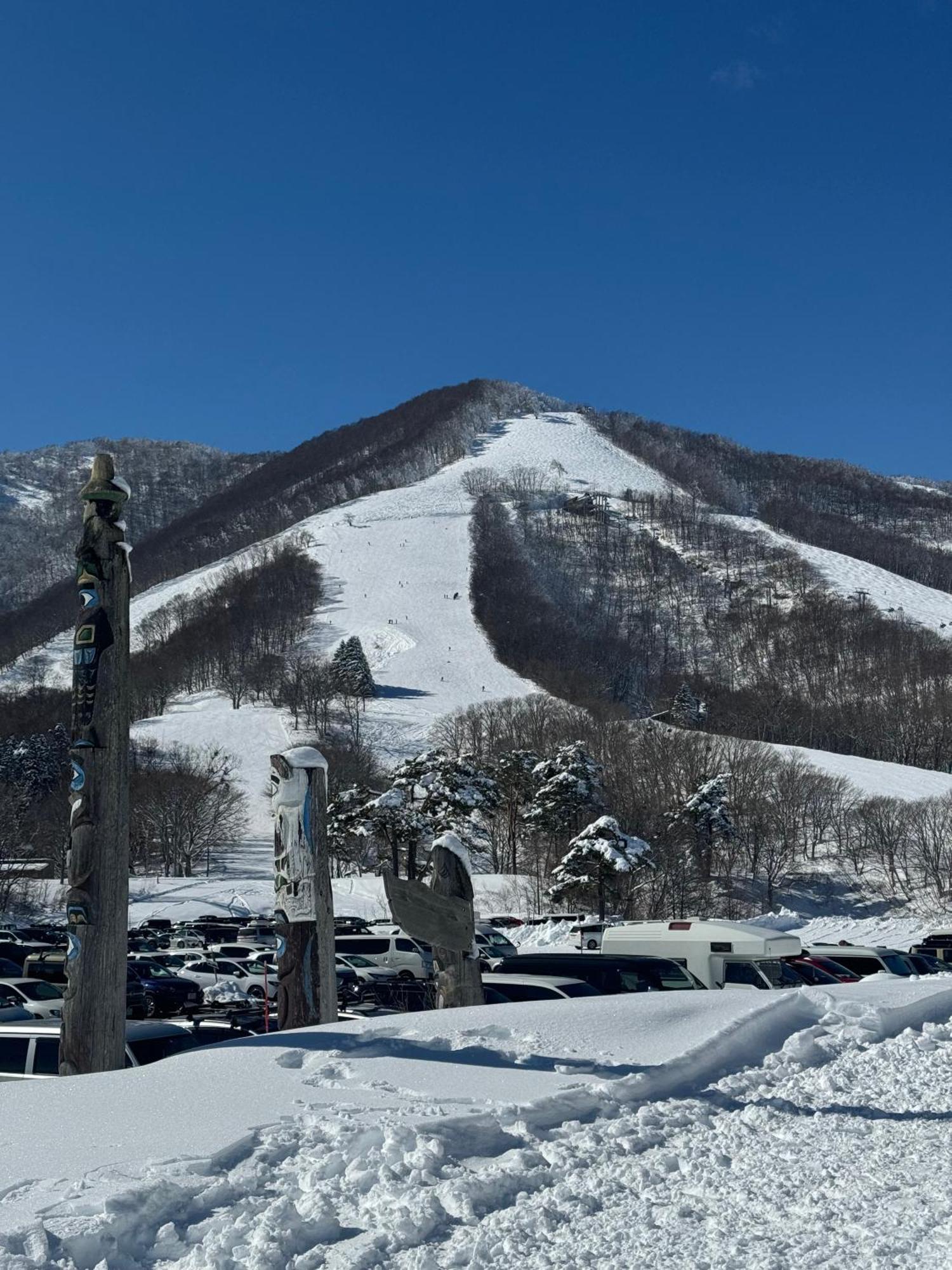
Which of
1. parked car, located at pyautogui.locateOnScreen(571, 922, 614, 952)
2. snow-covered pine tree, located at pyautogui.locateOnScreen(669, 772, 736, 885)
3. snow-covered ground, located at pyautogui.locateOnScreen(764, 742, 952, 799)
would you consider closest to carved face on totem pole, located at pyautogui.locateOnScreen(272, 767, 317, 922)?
parked car, located at pyautogui.locateOnScreen(571, 922, 614, 952)

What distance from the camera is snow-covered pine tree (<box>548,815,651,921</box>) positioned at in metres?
46.8

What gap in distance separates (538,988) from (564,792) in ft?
128

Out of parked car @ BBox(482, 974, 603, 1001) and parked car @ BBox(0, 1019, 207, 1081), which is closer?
parked car @ BBox(0, 1019, 207, 1081)

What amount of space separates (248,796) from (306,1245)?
267 ft

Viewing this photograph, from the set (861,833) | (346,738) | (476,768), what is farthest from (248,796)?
(861,833)

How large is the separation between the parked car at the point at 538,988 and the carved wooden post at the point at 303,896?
5.21 meters

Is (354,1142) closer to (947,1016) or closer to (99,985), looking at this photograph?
(99,985)

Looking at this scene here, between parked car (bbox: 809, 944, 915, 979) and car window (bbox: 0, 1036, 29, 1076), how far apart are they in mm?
18047

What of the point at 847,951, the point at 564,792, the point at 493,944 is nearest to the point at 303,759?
the point at 847,951

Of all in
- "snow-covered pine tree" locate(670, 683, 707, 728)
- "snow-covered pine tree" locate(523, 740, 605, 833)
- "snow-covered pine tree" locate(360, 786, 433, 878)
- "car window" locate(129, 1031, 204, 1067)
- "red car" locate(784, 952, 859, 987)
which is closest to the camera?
"car window" locate(129, 1031, 204, 1067)

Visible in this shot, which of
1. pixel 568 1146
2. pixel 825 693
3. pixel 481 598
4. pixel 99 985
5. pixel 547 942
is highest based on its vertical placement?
pixel 481 598

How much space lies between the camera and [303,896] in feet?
37.2

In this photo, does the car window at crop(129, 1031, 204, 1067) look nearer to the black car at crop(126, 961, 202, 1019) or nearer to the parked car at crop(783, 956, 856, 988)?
the black car at crop(126, 961, 202, 1019)

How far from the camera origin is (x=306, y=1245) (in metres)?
5.04
